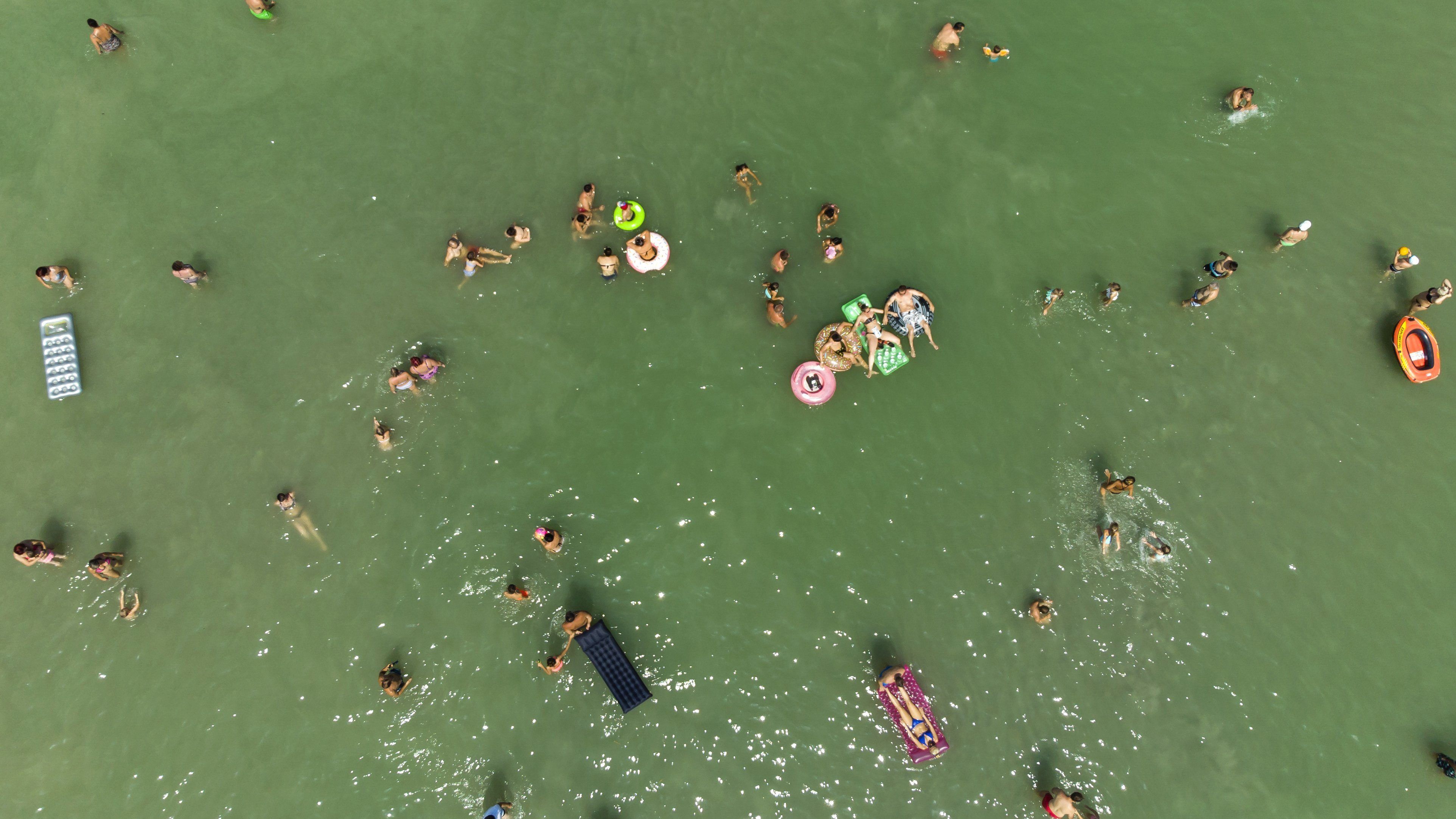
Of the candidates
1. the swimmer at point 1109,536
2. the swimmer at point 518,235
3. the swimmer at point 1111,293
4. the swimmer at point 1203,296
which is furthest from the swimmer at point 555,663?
the swimmer at point 1203,296

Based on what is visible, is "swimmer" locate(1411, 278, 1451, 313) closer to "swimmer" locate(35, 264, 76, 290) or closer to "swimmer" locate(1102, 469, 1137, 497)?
"swimmer" locate(1102, 469, 1137, 497)

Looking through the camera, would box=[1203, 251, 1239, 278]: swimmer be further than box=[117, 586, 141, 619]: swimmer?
Yes

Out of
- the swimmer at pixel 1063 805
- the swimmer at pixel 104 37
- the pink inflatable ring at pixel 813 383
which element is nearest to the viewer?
the swimmer at pixel 1063 805

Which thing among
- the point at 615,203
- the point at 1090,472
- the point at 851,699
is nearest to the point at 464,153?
the point at 615,203

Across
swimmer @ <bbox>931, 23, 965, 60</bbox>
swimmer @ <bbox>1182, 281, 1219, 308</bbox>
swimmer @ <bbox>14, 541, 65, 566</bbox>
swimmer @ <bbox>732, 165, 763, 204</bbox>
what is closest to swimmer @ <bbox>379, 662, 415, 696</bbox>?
swimmer @ <bbox>14, 541, 65, 566</bbox>

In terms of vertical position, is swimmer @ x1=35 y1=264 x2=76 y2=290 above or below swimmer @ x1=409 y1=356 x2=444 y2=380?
above

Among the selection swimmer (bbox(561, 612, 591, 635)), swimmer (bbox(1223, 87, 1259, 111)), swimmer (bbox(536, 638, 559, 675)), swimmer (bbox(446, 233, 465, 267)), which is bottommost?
swimmer (bbox(536, 638, 559, 675))

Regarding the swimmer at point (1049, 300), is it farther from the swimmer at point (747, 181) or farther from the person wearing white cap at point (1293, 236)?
the swimmer at point (747, 181)
